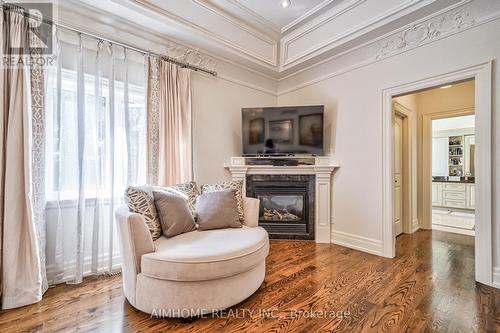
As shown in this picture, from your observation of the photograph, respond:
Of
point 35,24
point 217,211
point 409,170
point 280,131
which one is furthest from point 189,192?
point 409,170

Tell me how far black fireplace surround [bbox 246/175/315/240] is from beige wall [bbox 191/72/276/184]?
55 cm

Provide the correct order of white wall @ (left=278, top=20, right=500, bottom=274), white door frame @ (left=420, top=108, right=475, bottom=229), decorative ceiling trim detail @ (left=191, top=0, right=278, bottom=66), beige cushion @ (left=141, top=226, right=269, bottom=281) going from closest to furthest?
beige cushion @ (left=141, top=226, right=269, bottom=281), white wall @ (left=278, top=20, right=500, bottom=274), decorative ceiling trim detail @ (left=191, top=0, right=278, bottom=66), white door frame @ (left=420, top=108, right=475, bottom=229)

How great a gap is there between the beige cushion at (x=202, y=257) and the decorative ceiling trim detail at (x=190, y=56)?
2.26 metres

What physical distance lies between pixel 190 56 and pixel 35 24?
1.54 metres

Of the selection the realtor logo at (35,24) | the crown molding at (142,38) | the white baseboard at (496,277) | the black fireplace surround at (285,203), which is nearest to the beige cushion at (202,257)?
the black fireplace surround at (285,203)

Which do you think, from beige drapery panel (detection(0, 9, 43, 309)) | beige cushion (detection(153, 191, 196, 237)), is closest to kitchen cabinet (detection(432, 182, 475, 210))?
beige cushion (detection(153, 191, 196, 237))

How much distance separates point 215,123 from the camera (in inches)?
133

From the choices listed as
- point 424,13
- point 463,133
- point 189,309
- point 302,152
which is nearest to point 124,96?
point 189,309

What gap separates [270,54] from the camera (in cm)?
356

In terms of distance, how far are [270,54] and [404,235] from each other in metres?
3.66

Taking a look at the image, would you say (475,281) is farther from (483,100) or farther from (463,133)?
(463,133)

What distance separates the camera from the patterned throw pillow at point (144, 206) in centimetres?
190

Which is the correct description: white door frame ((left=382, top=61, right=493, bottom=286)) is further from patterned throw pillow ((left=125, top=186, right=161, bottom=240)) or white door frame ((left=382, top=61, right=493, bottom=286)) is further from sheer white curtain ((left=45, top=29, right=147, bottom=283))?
sheer white curtain ((left=45, top=29, right=147, bottom=283))

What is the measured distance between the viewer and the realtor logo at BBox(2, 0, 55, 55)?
6.03 feet
